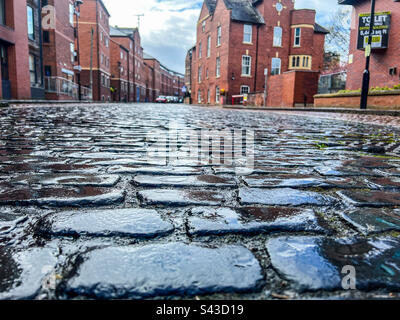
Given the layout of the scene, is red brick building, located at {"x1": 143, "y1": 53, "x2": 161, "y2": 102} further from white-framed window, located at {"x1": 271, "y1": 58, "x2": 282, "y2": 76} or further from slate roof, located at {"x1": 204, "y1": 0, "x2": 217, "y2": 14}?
white-framed window, located at {"x1": 271, "y1": 58, "x2": 282, "y2": 76}

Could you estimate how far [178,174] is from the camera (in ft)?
8.34

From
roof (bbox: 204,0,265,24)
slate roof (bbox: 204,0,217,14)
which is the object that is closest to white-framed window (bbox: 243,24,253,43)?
roof (bbox: 204,0,265,24)

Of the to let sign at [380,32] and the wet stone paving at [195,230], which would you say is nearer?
the wet stone paving at [195,230]

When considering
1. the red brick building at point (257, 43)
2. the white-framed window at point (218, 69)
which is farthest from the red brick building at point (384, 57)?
the white-framed window at point (218, 69)

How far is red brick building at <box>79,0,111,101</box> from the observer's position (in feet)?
135

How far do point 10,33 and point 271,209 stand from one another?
20.8m

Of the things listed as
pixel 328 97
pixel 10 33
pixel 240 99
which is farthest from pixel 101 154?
pixel 240 99

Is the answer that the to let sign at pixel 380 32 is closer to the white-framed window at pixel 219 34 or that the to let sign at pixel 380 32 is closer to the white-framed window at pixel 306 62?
the white-framed window at pixel 306 62

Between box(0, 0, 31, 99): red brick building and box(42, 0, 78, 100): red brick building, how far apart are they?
15.1ft

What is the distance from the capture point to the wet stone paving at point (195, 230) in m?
1.01

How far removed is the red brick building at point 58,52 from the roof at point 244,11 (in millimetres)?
15547

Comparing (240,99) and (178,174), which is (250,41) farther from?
(178,174)

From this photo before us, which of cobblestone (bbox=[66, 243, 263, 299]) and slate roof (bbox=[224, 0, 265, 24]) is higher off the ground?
slate roof (bbox=[224, 0, 265, 24])

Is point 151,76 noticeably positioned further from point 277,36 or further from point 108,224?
point 108,224
